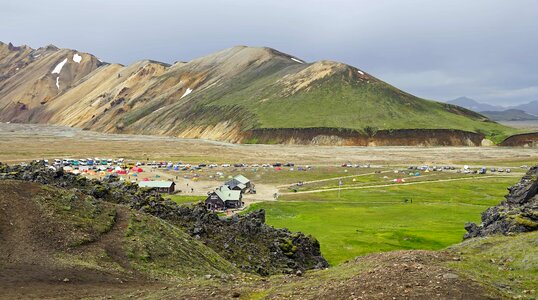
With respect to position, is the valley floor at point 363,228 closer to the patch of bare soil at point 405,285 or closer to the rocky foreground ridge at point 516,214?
the patch of bare soil at point 405,285

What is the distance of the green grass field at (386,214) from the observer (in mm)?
58531

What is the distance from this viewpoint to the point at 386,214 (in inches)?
3287

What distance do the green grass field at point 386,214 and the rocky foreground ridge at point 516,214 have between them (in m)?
13.5

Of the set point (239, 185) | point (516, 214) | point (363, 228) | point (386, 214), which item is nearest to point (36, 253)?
point (516, 214)

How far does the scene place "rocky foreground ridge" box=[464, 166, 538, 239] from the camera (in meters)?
34.4

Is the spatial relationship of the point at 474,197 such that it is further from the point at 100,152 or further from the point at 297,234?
the point at 100,152

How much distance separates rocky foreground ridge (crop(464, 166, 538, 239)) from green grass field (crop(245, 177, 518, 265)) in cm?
1348

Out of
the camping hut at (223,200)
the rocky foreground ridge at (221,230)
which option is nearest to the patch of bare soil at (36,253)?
the rocky foreground ridge at (221,230)

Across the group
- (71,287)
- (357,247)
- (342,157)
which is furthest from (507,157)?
(71,287)

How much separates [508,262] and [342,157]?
161 meters

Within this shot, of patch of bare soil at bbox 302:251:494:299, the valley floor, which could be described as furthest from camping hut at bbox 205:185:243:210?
patch of bare soil at bbox 302:251:494:299

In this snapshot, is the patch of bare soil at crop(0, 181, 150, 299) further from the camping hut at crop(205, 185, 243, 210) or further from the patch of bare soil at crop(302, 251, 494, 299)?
the camping hut at crop(205, 185, 243, 210)

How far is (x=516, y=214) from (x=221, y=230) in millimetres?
24869

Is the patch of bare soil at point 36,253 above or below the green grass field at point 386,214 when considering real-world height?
above
